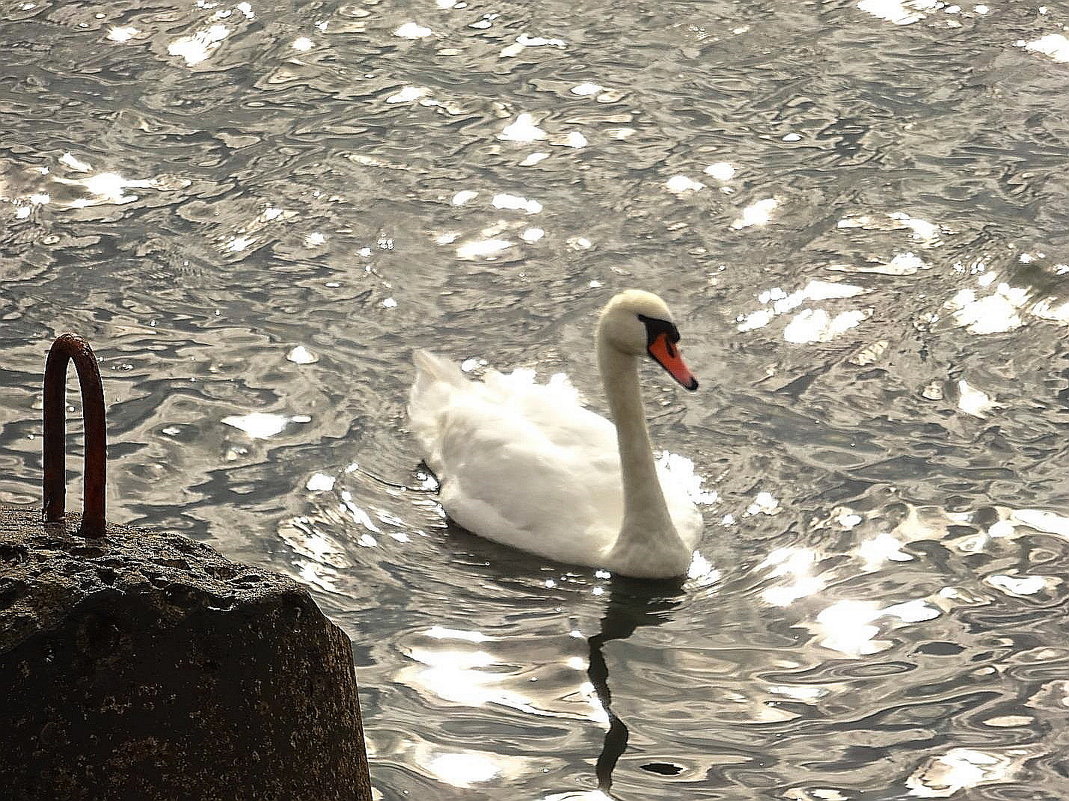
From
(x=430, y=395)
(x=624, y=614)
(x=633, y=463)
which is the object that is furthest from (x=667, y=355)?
(x=430, y=395)

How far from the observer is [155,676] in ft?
7.73

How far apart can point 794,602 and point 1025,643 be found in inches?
29.4

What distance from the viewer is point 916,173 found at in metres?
8.37

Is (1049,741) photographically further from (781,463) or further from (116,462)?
(116,462)

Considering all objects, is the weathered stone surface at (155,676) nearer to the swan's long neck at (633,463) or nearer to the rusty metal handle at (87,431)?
the rusty metal handle at (87,431)

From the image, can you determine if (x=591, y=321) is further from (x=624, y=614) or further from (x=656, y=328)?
(x=624, y=614)

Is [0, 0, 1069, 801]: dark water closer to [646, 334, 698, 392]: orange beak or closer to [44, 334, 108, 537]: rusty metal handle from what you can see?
[646, 334, 698, 392]: orange beak

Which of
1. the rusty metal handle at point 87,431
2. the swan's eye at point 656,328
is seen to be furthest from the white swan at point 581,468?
the rusty metal handle at point 87,431

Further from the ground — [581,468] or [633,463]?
[633,463]

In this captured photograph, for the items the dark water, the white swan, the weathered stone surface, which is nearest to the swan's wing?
the white swan

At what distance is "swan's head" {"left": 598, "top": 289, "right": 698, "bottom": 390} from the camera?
5.32 metres

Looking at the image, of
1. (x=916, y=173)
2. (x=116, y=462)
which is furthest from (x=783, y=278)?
(x=116, y=462)

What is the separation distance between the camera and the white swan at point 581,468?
5312 millimetres

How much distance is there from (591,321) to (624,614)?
2313 millimetres
